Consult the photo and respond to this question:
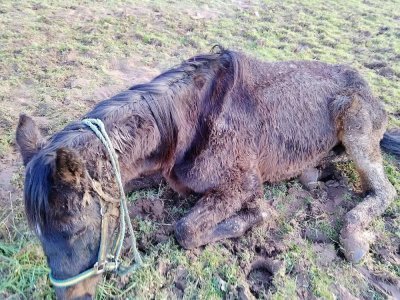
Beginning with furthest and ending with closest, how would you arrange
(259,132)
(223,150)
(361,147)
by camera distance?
(361,147) → (259,132) → (223,150)

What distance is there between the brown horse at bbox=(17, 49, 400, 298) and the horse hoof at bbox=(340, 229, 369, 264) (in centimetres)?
1

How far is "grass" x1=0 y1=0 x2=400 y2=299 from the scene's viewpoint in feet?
10.7

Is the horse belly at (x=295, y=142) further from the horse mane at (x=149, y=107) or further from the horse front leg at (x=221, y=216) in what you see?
the horse mane at (x=149, y=107)

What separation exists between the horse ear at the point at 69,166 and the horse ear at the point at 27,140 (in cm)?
72

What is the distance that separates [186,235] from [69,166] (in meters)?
1.43

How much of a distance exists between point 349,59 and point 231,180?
4.67 meters

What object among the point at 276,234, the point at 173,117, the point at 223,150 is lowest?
the point at 276,234

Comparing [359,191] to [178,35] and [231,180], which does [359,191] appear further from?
[178,35]

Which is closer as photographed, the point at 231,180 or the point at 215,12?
the point at 231,180

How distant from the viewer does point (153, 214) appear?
12.7ft

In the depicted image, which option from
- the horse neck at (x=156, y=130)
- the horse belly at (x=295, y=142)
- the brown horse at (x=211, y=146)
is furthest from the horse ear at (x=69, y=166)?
the horse belly at (x=295, y=142)

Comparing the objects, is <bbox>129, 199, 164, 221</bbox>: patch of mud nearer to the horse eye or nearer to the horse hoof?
the horse eye

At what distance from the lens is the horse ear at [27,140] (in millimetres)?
3016

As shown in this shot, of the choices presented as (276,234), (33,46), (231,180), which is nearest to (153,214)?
(231,180)
